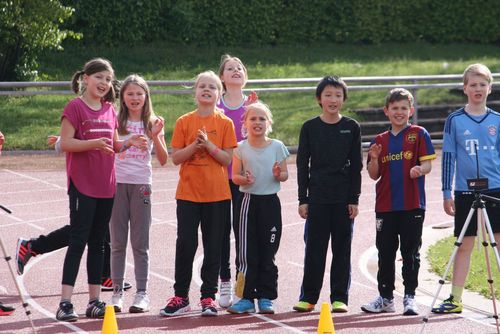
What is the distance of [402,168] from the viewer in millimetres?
10000

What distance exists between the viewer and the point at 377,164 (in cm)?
1002

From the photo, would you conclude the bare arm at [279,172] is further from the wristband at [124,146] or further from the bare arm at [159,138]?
the wristband at [124,146]

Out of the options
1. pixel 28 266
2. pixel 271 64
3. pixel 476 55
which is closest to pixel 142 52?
pixel 271 64

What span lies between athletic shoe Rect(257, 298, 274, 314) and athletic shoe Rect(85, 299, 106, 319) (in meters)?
1.31

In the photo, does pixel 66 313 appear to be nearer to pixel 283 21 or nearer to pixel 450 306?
pixel 450 306

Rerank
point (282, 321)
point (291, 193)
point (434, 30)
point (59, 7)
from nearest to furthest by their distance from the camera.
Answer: point (282, 321), point (291, 193), point (59, 7), point (434, 30)

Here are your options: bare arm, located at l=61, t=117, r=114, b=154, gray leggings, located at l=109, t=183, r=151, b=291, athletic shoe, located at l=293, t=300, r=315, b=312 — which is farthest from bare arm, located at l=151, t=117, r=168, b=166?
athletic shoe, located at l=293, t=300, r=315, b=312

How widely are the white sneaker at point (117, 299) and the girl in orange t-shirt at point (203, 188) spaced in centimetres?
42

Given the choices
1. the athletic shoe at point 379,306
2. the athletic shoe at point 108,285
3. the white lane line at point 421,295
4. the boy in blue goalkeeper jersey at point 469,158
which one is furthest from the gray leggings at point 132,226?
the boy in blue goalkeeper jersey at point 469,158

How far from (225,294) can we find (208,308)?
59 cm

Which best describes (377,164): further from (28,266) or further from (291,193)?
(291,193)

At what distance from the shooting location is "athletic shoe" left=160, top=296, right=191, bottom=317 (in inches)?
381

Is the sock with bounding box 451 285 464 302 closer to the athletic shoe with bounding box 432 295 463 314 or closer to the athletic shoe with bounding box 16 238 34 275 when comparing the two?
the athletic shoe with bounding box 432 295 463 314

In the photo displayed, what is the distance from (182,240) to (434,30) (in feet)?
69.2
